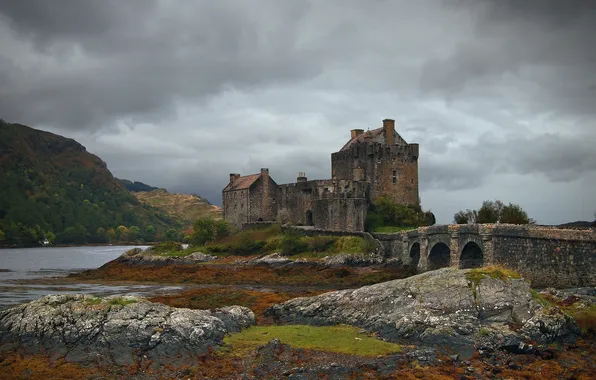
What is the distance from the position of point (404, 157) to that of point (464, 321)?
1633 inches

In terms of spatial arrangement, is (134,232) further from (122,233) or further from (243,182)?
(243,182)

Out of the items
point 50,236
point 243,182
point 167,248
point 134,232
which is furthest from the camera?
point 134,232

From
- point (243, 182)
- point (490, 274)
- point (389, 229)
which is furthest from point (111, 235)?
point (490, 274)

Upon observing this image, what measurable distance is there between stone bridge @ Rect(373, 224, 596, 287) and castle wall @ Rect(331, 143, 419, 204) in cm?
1445

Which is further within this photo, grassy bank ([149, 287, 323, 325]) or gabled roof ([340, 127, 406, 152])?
gabled roof ([340, 127, 406, 152])

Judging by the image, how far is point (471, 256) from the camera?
1641 inches

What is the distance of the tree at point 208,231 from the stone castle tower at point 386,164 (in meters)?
15.6

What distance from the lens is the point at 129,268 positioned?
197 ft

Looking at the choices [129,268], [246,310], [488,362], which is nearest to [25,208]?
[129,268]

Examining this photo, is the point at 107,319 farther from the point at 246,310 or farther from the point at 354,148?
the point at 354,148

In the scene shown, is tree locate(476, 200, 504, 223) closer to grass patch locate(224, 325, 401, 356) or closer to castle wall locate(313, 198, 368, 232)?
castle wall locate(313, 198, 368, 232)

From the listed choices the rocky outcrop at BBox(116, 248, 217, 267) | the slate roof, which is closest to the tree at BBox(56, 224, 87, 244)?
the rocky outcrop at BBox(116, 248, 217, 267)

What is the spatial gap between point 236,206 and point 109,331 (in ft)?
169

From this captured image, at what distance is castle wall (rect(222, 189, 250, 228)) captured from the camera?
7097 centimetres
